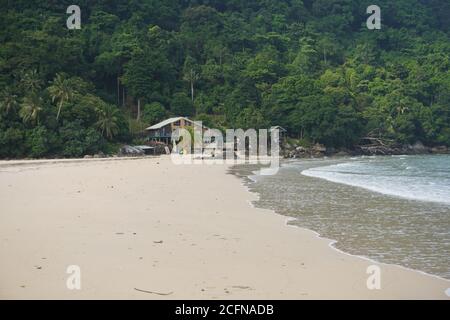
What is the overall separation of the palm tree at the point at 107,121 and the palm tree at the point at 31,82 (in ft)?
21.2

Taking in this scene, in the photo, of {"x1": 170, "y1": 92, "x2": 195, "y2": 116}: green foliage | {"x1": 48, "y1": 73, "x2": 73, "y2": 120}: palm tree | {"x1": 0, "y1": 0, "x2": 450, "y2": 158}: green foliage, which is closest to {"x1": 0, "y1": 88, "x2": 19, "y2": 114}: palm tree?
{"x1": 0, "y1": 0, "x2": 450, "y2": 158}: green foliage

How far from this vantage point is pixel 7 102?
46531 millimetres

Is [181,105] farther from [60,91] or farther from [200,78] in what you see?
[60,91]

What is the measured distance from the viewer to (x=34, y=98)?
4775cm

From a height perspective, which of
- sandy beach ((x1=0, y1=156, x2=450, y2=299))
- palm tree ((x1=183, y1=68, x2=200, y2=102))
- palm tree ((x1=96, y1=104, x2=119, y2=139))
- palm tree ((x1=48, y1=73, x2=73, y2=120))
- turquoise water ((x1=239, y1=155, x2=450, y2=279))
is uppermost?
palm tree ((x1=183, y1=68, x2=200, y2=102))

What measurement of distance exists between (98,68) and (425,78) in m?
51.6

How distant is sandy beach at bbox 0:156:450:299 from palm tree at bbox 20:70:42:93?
130 ft

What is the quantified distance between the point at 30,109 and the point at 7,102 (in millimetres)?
1977

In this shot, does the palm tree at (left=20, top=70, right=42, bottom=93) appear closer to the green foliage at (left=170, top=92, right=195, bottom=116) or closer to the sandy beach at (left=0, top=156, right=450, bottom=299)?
the green foliage at (left=170, top=92, right=195, bottom=116)

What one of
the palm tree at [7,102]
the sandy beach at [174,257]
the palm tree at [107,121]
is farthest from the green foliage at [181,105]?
the sandy beach at [174,257]

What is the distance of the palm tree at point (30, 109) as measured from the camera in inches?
1838

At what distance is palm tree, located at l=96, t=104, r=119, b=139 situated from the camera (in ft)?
171
